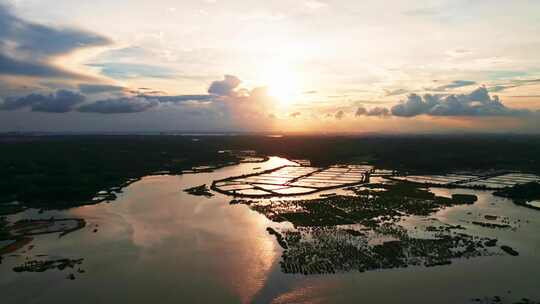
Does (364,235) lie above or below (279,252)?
above

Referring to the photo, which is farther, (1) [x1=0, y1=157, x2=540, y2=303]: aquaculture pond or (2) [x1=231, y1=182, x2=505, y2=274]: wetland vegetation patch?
(2) [x1=231, y1=182, x2=505, y2=274]: wetland vegetation patch

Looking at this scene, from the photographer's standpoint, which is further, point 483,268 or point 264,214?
point 264,214

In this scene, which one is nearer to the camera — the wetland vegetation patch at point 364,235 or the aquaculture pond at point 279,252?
the aquaculture pond at point 279,252

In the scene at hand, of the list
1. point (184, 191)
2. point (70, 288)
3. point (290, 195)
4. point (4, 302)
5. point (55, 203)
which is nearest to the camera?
point (4, 302)

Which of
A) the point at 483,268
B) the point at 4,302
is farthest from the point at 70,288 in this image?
the point at 483,268

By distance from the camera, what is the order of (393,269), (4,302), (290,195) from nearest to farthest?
1. (4,302)
2. (393,269)
3. (290,195)

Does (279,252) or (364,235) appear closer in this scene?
(279,252)

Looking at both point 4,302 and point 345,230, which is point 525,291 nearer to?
point 345,230

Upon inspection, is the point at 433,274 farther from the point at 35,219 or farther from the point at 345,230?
the point at 35,219
